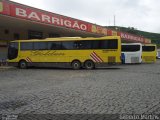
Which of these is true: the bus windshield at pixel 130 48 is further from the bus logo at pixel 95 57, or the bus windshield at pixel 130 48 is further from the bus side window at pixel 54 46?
the bus side window at pixel 54 46

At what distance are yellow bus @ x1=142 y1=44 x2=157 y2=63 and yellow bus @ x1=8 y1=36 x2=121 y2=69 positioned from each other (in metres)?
15.7

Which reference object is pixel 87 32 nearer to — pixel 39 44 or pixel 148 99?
pixel 39 44

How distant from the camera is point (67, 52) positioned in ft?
77.5

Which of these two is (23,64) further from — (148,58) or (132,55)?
(148,58)

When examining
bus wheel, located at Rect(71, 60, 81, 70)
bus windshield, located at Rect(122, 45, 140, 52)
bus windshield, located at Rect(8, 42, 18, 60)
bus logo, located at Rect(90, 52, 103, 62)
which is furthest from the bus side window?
bus windshield, located at Rect(122, 45, 140, 52)

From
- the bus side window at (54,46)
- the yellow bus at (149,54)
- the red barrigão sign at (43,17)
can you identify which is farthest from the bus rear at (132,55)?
the bus side window at (54,46)

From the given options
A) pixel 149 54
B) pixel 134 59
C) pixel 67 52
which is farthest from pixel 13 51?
pixel 149 54

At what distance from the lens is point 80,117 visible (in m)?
6.34

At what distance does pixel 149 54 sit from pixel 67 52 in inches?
683

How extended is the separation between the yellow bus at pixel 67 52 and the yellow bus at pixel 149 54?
620 inches

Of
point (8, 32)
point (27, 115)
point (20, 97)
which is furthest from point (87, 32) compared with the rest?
point (27, 115)

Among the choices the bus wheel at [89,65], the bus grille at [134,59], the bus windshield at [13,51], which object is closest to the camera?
the bus wheel at [89,65]

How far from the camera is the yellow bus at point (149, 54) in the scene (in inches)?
1464

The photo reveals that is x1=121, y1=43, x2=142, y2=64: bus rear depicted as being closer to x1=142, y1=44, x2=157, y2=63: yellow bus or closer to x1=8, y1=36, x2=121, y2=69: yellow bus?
x1=142, y1=44, x2=157, y2=63: yellow bus
